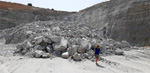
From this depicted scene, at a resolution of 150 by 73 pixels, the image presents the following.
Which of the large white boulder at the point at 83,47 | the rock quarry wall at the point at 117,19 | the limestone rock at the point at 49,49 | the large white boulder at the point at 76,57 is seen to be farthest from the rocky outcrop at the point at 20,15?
the large white boulder at the point at 76,57

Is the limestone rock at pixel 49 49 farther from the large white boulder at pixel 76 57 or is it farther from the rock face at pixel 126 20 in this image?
the rock face at pixel 126 20

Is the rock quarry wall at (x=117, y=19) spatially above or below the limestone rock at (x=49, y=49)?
above

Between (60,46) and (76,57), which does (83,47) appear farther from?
(60,46)

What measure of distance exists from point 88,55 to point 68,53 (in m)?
1.05

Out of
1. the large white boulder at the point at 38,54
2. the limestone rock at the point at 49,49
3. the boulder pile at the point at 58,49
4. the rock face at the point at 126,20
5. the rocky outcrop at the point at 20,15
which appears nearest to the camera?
the large white boulder at the point at 38,54

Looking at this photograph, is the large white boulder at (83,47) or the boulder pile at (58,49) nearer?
the boulder pile at (58,49)

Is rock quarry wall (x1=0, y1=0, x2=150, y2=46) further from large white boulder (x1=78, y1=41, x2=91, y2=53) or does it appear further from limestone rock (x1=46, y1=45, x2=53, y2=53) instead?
limestone rock (x1=46, y1=45, x2=53, y2=53)

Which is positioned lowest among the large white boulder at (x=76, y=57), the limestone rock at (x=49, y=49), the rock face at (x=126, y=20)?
the large white boulder at (x=76, y=57)

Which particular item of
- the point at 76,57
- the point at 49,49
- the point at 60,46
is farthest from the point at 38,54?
the point at 76,57

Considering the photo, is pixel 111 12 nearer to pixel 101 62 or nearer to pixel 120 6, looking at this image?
pixel 120 6

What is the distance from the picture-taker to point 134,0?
18.2 m

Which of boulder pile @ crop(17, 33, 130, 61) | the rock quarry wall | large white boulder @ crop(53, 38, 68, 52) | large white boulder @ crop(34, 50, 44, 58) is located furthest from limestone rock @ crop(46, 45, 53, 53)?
the rock quarry wall

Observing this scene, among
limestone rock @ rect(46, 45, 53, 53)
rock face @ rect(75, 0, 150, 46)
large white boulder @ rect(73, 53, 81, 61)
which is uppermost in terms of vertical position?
rock face @ rect(75, 0, 150, 46)

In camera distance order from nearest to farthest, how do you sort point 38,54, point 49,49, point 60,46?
point 38,54
point 60,46
point 49,49
